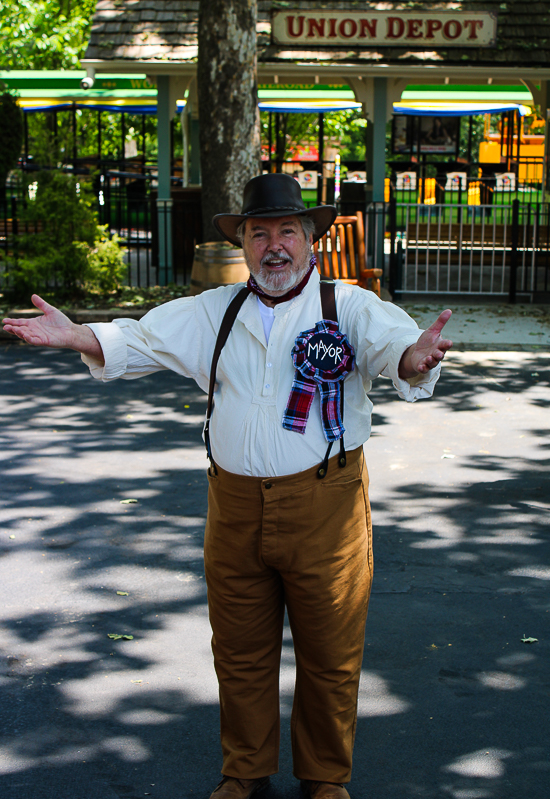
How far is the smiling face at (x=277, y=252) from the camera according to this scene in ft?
10.1

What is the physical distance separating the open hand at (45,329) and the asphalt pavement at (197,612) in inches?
62.1

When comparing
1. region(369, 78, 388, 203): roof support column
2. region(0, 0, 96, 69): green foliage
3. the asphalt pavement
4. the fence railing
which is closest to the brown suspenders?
the asphalt pavement

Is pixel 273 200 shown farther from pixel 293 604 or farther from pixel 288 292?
pixel 293 604

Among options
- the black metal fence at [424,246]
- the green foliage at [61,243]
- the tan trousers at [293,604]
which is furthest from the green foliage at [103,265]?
the tan trousers at [293,604]

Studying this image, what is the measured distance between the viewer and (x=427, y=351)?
279 cm

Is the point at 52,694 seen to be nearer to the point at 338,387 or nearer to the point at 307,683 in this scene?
the point at 307,683

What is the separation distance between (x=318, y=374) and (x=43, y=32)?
28450 mm

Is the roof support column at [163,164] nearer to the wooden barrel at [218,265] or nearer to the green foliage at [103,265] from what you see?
the green foliage at [103,265]

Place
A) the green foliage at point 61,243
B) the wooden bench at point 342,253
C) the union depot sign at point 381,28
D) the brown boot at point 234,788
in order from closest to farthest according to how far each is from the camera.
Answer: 1. the brown boot at point 234,788
2. the wooden bench at point 342,253
3. the green foliage at point 61,243
4. the union depot sign at point 381,28

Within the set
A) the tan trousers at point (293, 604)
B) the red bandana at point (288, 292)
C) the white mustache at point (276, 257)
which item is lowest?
the tan trousers at point (293, 604)

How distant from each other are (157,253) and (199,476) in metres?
9.44

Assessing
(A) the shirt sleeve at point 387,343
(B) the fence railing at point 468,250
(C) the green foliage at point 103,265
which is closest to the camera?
(A) the shirt sleeve at point 387,343

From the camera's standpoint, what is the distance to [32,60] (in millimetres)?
29703

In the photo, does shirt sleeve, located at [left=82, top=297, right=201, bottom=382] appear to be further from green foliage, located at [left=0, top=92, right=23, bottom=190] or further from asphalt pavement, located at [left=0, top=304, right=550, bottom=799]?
green foliage, located at [left=0, top=92, right=23, bottom=190]
